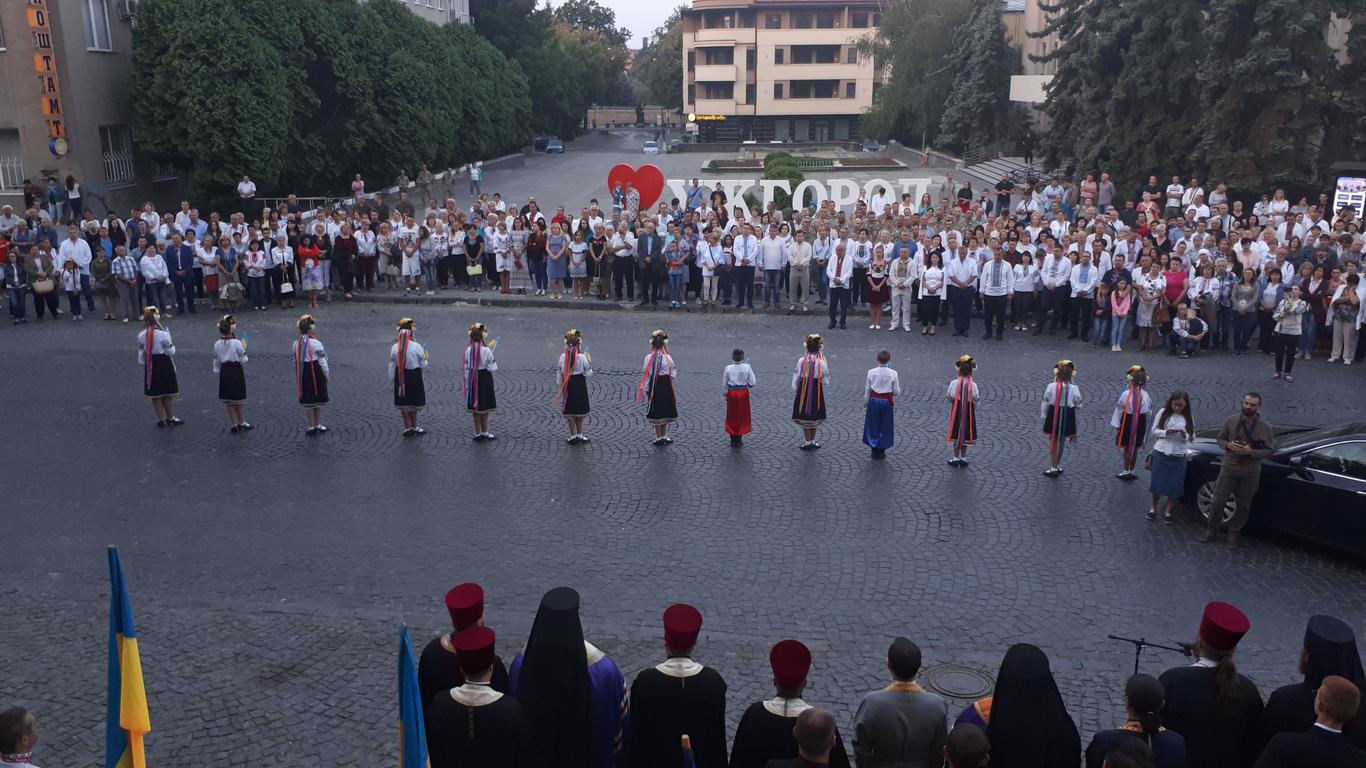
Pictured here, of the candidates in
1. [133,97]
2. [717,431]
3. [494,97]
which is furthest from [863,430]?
[494,97]

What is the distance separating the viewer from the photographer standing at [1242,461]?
1027cm

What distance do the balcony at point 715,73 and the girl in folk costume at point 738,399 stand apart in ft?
248

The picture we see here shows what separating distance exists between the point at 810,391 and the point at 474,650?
864 cm

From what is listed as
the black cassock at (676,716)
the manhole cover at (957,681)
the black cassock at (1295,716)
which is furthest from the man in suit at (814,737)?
the manhole cover at (957,681)

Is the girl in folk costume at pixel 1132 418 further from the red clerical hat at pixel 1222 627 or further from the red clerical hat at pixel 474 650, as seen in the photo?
the red clerical hat at pixel 474 650

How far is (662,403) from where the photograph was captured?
44.1 feet

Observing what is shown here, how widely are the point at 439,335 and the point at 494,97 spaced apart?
113 feet

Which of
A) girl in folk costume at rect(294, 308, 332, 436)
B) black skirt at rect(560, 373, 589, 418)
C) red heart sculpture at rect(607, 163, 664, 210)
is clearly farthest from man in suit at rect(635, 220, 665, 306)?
girl in folk costume at rect(294, 308, 332, 436)

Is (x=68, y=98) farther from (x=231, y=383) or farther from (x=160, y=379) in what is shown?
(x=231, y=383)

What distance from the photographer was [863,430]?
45.0 ft

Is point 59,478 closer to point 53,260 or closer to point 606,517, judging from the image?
point 606,517

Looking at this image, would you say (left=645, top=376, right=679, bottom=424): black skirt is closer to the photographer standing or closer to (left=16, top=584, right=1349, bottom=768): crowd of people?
the photographer standing

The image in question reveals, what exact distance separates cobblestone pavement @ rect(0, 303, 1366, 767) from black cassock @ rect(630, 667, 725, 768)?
2.32m

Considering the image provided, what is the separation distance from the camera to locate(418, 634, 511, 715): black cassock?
5699 millimetres
